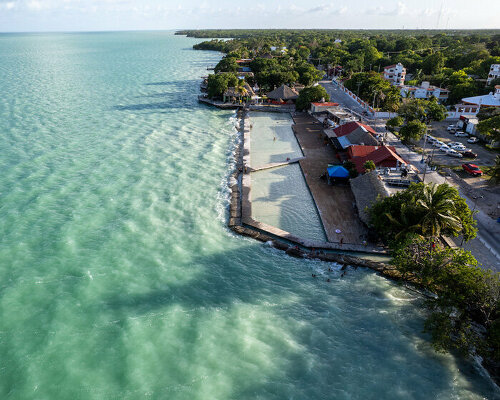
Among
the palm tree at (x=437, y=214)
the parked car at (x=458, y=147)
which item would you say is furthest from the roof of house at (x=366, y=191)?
the parked car at (x=458, y=147)

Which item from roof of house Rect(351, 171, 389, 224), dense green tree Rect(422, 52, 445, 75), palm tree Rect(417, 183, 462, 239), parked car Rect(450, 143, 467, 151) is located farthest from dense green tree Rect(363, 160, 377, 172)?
dense green tree Rect(422, 52, 445, 75)

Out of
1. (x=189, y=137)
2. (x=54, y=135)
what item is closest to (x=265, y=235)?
(x=189, y=137)

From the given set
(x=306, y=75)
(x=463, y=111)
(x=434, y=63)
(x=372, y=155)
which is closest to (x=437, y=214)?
(x=372, y=155)

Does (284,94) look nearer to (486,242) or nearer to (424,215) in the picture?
(486,242)

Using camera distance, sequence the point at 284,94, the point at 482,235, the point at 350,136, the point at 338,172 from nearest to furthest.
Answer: the point at 482,235 < the point at 338,172 < the point at 350,136 < the point at 284,94

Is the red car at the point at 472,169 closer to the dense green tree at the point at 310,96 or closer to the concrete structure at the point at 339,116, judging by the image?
the concrete structure at the point at 339,116

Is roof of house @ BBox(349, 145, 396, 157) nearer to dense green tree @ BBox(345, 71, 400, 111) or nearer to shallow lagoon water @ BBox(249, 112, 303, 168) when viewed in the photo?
shallow lagoon water @ BBox(249, 112, 303, 168)

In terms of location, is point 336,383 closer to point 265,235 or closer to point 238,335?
point 238,335
